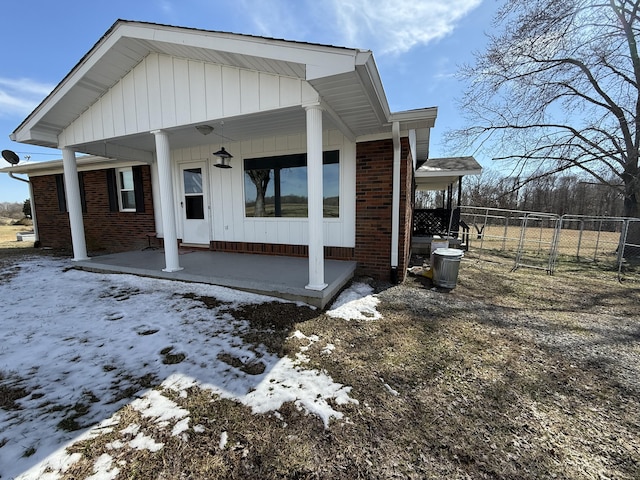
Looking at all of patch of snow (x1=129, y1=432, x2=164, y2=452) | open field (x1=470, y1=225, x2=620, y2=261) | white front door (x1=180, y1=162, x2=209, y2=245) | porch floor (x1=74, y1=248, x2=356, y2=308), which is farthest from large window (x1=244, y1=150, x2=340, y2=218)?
open field (x1=470, y1=225, x2=620, y2=261)

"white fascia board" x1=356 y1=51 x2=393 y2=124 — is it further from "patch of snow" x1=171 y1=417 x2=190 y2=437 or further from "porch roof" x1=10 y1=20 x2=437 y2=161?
"patch of snow" x1=171 y1=417 x2=190 y2=437

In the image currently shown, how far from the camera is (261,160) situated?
6023mm

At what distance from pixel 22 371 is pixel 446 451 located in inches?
132

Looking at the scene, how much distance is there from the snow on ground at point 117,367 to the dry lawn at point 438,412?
4.2 inches

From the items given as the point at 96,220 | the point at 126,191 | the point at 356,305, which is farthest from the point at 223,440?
the point at 96,220

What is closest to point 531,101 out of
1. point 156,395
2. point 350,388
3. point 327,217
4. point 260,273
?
point 327,217

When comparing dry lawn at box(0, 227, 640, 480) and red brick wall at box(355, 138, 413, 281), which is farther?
red brick wall at box(355, 138, 413, 281)

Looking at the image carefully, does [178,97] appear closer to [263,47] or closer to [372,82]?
[263,47]

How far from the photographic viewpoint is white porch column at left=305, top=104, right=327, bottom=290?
Result: 3.48 metres

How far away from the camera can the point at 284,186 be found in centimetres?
586

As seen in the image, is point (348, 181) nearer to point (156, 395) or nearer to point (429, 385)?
point (429, 385)

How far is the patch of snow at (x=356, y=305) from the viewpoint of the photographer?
3.66 meters

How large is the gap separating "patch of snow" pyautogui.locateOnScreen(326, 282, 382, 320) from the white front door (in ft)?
13.8

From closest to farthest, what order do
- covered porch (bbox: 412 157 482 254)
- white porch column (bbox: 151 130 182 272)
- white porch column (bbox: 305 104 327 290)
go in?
1. white porch column (bbox: 305 104 327 290)
2. white porch column (bbox: 151 130 182 272)
3. covered porch (bbox: 412 157 482 254)
